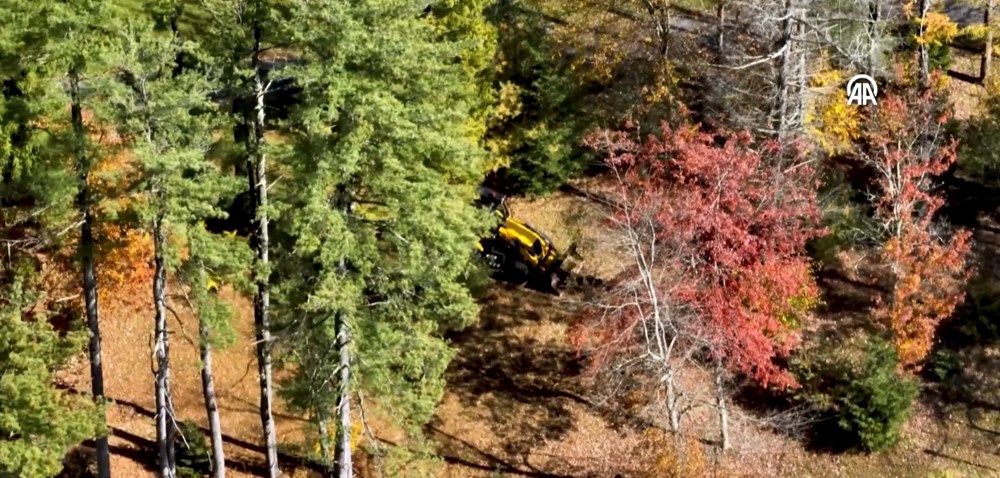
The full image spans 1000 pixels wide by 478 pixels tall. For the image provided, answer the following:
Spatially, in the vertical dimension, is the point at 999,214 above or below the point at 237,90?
below

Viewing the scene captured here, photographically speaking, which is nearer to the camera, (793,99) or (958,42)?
(793,99)

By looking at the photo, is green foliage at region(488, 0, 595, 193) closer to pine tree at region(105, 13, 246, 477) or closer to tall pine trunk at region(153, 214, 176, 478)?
pine tree at region(105, 13, 246, 477)

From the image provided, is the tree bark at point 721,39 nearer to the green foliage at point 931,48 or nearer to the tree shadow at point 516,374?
the green foliage at point 931,48

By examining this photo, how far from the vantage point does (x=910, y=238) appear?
24516 millimetres

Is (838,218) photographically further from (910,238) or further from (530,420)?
(530,420)

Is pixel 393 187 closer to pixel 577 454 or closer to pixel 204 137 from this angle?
pixel 204 137

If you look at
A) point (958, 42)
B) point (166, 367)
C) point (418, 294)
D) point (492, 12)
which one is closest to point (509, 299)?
point (492, 12)

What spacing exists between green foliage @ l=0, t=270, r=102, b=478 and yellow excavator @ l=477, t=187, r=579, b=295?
45.0ft

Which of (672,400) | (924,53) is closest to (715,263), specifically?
(672,400)

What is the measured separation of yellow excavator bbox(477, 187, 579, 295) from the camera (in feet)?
94.7

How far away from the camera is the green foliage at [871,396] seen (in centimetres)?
2498

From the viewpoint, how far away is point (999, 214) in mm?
31844

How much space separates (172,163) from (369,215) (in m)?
4.49

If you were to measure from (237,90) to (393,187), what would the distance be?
4.30 meters
